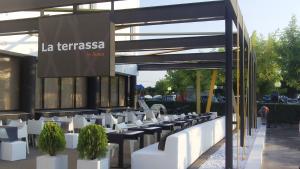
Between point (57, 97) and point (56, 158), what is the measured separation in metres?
12.1

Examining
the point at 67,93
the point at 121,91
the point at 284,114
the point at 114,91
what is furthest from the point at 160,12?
the point at 121,91

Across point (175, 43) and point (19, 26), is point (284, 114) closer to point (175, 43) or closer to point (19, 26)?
point (175, 43)

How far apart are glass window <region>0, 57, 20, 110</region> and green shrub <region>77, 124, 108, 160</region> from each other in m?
9.42

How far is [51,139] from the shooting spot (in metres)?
6.39

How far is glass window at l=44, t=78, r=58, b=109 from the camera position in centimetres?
1734

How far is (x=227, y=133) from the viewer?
703 centimetres

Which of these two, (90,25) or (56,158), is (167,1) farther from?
(56,158)

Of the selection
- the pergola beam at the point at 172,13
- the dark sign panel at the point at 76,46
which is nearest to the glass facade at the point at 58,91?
the pergola beam at the point at 172,13

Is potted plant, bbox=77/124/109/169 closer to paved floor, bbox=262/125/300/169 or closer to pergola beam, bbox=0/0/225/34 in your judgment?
pergola beam, bbox=0/0/225/34

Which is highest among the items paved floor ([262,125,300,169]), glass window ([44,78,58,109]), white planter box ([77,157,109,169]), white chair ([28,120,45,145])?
glass window ([44,78,58,109])

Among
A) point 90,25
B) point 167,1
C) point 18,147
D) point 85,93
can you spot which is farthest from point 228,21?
point 85,93

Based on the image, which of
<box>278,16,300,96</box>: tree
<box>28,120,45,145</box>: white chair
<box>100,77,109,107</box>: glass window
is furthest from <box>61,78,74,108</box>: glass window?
<box>278,16,300,96</box>: tree

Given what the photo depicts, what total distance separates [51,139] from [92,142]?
75 centimetres

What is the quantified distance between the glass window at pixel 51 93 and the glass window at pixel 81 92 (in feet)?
6.22
